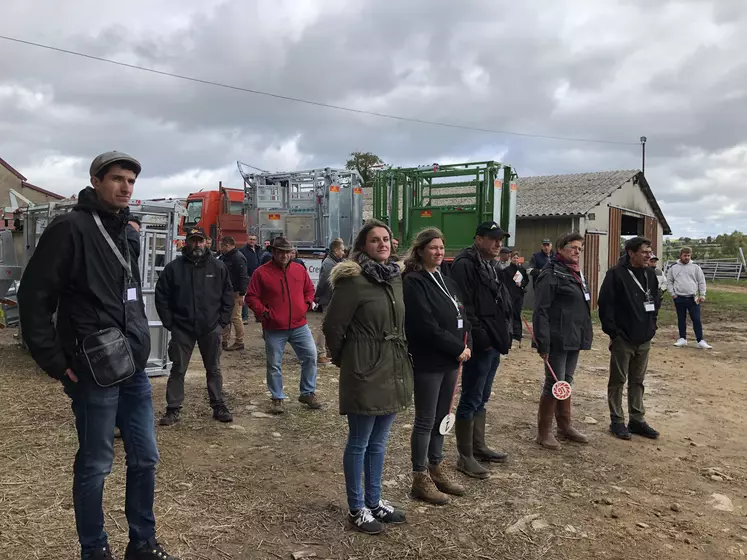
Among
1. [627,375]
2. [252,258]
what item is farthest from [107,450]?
[252,258]

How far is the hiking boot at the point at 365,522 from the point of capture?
3.37 metres

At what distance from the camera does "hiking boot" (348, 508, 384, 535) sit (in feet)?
11.1

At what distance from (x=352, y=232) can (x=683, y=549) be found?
10798 mm

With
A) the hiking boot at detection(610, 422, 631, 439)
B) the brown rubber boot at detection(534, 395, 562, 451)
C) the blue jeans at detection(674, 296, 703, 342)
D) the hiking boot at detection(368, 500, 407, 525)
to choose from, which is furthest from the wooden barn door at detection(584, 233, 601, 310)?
the hiking boot at detection(368, 500, 407, 525)

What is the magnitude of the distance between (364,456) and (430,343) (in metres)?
0.80

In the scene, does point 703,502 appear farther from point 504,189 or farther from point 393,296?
point 504,189

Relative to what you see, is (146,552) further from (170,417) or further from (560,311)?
(560,311)

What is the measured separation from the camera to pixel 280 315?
5.88 meters

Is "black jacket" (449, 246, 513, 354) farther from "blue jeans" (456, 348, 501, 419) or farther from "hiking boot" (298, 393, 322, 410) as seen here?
"hiking boot" (298, 393, 322, 410)

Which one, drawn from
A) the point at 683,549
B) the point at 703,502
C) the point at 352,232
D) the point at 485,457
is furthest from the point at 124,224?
the point at 352,232

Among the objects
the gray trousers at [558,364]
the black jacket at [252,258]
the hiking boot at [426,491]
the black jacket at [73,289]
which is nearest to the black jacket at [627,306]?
the gray trousers at [558,364]

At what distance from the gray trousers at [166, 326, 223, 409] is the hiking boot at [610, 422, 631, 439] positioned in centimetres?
372

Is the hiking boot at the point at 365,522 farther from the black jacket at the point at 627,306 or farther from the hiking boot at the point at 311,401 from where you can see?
the black jacket at the point at 627,306

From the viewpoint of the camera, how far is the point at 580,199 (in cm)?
1767
